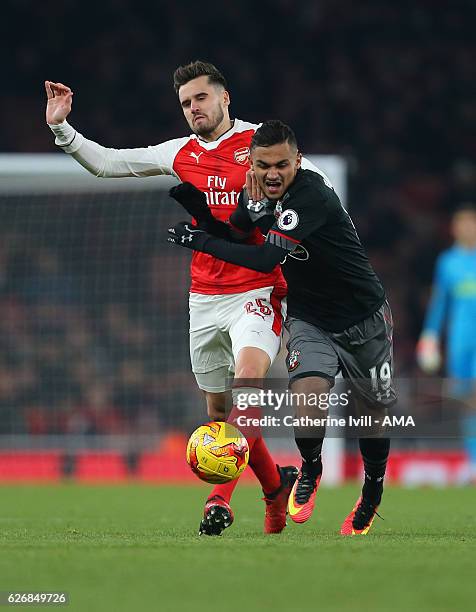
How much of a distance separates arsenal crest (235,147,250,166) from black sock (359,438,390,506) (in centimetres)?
151

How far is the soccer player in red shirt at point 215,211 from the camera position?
21.3 feet

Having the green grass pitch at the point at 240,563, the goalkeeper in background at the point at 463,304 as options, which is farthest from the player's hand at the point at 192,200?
the goalkeeper in background at the point at 463,304

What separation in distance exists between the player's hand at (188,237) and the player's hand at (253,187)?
Answer: 12.8 inches

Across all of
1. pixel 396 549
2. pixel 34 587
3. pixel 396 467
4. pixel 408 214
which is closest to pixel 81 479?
pixel 396 467

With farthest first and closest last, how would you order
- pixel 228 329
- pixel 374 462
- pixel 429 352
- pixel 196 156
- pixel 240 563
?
pixel 429 352 < pixel 196 156 < pixel 228 329 < pixel 374 462 < pixel 240 563

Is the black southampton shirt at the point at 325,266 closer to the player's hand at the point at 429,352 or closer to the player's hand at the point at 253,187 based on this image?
the player's hand at the point at 253,187

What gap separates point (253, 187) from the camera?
241 inches

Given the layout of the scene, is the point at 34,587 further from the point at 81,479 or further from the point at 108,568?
the point at 81,479

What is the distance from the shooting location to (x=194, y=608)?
3.74m

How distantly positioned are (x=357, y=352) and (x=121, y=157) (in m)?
1.59

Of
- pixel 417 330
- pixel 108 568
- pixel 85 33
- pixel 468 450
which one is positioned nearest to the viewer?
pixel 108 568

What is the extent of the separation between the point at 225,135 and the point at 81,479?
25.4 ft

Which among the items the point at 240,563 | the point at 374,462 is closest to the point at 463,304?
the point at 374,462

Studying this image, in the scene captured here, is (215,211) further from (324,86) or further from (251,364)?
(324,86)
